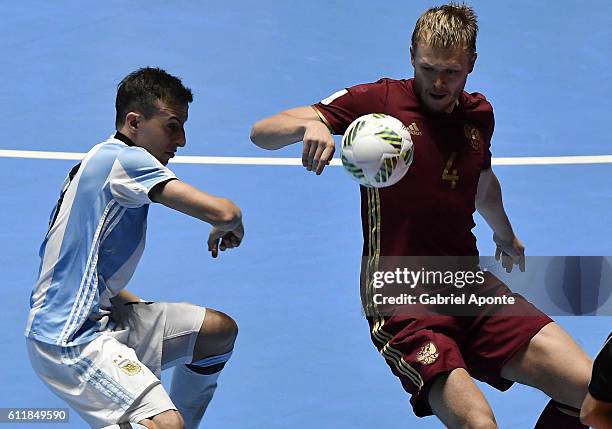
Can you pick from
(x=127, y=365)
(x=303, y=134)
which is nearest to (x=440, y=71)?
(x=303, y=134)

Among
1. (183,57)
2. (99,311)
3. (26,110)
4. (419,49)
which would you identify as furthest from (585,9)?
(99,311)

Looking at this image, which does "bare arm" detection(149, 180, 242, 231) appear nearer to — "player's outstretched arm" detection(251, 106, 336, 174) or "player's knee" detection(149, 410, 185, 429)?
"player's outstretched arm" detection(251, 106, 336, 174)

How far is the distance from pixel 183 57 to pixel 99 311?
223 inches

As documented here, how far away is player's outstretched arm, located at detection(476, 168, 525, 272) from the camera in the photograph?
19.7 ft

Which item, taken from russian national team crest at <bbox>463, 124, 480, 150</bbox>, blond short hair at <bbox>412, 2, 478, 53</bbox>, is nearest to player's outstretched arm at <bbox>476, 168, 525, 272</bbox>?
russian national team crest at <bbox>463, 124, 480, 150</bbox>

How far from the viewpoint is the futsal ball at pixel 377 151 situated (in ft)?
17.1

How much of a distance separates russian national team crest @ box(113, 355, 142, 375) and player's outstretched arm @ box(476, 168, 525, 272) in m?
1.76

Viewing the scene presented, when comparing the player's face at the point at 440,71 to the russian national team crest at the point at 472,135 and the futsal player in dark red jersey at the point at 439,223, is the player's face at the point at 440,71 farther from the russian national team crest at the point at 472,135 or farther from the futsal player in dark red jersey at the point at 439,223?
the russian national team crest at the point at 472,135

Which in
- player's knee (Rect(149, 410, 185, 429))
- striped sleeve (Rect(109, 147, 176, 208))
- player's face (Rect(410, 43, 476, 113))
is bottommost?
player's knee (Rect(149, 410, 185, 429))

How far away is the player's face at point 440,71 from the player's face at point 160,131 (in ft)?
3.48

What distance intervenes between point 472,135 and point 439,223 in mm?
468

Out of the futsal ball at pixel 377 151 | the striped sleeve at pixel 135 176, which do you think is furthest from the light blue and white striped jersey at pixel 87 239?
the futsal ball at pixel 377 151

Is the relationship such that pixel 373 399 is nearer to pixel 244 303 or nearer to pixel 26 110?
pixel 244 303

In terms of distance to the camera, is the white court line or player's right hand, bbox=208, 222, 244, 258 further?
the white court line
